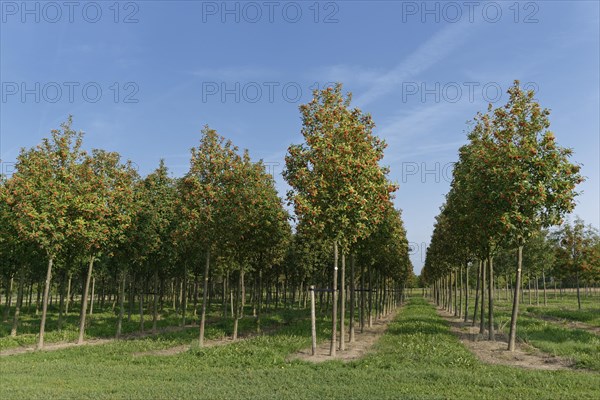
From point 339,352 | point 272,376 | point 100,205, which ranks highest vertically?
point 100,205

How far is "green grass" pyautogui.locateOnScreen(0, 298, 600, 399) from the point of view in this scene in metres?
12.1

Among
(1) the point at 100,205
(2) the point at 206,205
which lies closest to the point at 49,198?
(1) the point at 100,205

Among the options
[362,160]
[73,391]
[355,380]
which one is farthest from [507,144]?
[73,391]

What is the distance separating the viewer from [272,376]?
1434cm

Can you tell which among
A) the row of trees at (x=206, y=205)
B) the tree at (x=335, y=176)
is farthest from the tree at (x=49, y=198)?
the tree at (x=335, y=176)

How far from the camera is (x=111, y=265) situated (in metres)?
36.9

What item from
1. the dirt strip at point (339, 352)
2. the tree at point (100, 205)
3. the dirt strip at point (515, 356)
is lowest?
the dirt strip at point (339, 352)

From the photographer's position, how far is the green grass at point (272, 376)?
12055 mm

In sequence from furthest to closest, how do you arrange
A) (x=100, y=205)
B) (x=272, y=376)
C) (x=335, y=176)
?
(x=100, y=205) < (x=335, y=176) < (x=272, y=376)

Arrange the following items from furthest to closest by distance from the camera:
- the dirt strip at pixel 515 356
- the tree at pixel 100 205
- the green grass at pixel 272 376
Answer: the tree at pixel 100 205
the dirt strip at pixel 515 356
the green grass at pixel 272 376

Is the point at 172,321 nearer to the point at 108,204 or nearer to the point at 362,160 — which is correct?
the point at 108,204

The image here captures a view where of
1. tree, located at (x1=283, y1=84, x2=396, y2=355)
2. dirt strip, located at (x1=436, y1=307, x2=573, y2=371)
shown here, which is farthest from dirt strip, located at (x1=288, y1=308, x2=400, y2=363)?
dirt strip, located at (x1=436, y1=307, x2=573, y2=371)

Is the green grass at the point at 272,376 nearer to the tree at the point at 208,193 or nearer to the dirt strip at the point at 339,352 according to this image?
the dirt strip at the point at 339,352

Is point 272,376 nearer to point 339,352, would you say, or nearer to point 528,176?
point 339,352
